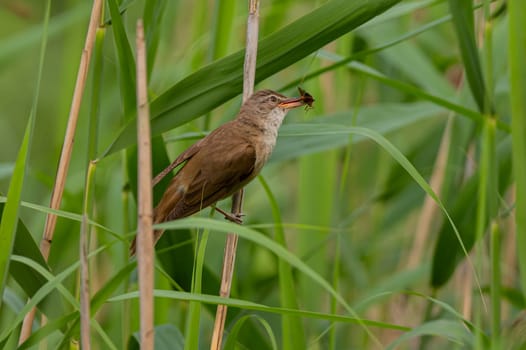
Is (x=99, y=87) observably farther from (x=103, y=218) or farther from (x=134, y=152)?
(x=103, y=218)

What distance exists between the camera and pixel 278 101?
2.46 m

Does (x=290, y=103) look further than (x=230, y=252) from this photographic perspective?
Result: Yes

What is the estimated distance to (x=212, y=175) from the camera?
89.4 inches

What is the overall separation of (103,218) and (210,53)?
3.01 ft

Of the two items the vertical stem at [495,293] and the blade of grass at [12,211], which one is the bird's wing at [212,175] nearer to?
the blade of grass at [12,211]

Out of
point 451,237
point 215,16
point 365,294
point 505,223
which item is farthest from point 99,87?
point 505,223

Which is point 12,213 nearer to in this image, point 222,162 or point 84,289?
point 84,289

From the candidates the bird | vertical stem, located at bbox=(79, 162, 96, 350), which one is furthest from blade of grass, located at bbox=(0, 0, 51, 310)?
the bird

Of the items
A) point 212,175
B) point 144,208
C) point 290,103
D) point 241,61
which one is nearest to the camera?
point 144,208

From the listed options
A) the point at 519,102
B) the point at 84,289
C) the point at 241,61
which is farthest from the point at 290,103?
the point at 84,289

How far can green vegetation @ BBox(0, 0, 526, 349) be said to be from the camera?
1749 mm

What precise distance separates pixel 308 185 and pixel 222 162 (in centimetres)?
76

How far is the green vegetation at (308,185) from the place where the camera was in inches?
68.9

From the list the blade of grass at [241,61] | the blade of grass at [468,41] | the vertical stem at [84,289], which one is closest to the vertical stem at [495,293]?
the blade of grass at [468,41]
